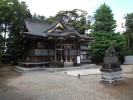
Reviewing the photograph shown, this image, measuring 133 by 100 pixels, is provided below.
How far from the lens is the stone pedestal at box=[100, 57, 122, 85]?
467 inches

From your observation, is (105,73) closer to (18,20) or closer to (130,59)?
(130,59)

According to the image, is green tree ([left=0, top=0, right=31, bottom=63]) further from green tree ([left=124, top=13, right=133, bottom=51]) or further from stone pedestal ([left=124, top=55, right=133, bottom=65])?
green tree ([left=124, top=13, right=133, bottom=51])

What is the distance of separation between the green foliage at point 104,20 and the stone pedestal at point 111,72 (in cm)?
2068

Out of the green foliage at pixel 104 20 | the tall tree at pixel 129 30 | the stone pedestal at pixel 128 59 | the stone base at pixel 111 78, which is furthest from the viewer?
the tall tree at pixel 129 30

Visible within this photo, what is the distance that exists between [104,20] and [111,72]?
22264 millimetres

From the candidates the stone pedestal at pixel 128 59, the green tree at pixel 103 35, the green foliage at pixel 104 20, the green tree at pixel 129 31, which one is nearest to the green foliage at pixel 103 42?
the green tree at pixel 103 35

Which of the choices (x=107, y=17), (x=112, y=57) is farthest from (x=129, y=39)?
(x=112, y=57)

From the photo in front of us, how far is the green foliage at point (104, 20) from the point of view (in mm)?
32344

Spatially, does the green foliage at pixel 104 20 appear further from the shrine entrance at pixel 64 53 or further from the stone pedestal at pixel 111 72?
the stone pedestal at pixel 111 72

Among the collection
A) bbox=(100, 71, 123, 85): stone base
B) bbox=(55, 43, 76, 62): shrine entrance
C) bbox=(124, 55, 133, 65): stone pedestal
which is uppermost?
bbox=(55, 43, 76, 62): shrine entrance

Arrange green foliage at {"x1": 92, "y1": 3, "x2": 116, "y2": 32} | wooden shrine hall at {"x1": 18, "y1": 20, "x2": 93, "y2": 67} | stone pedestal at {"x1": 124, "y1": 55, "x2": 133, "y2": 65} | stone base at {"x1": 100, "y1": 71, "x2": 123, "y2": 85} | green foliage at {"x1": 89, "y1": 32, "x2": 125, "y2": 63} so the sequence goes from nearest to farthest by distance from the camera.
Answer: stone base at {"x1": 100, "y1": 71, "x2": 123, "y2": 85} < wooden shrine hall at {"x1": 18, "y1": 20, "x2": 93, "y2": 67} < green foliage at {"x1": 89, "y1": 32, "x2": 125, "y2": 63} < green foliage at {"x1": 92, "y1": 3, "x2": 116, "y2": 32} < stone pedestal at {"x1": 124, "y1": 55, "x2": 133, "y2": 65}

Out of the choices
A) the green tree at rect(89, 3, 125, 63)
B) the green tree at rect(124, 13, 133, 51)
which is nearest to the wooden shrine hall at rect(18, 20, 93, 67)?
the green tree at rect(89, 3, 125, 63)

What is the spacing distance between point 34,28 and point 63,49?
21.4ft

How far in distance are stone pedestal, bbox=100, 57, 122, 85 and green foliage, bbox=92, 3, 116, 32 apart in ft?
67.9
